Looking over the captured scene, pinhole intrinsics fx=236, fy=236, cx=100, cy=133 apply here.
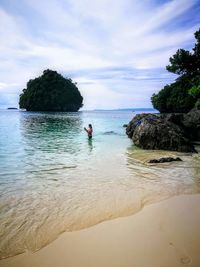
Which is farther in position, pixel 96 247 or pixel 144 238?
pixel 144 238

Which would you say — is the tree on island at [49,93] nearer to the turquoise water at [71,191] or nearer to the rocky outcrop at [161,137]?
the rocky outcrop at [161,137]

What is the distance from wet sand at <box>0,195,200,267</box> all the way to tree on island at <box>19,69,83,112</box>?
117 metres

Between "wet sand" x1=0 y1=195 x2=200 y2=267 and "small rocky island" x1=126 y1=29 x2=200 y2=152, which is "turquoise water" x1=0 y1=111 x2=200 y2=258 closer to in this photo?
"wet sand" x1=0 y1=195 x2=200 y2=267

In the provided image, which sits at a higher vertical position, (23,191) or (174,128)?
(174,128)

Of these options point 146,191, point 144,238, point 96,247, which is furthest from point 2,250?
point 146,191

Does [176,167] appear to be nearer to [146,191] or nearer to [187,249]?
[146,191]

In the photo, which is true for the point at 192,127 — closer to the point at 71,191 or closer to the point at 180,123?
the point at 180,123

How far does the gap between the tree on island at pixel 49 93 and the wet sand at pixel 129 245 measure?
4615 inches

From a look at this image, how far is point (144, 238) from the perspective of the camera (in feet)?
12.8

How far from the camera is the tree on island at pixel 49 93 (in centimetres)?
11900

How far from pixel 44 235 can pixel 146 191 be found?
332cm

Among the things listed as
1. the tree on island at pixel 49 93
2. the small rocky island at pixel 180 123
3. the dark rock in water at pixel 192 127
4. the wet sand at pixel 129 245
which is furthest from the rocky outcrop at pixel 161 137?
the tree on island at pixel 49 93

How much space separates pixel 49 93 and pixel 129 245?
120554 mm

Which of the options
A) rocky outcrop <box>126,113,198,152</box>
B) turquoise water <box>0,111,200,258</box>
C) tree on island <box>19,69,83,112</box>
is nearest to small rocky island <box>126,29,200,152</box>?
rocky outcrop <box>126,113,198,152</box>
